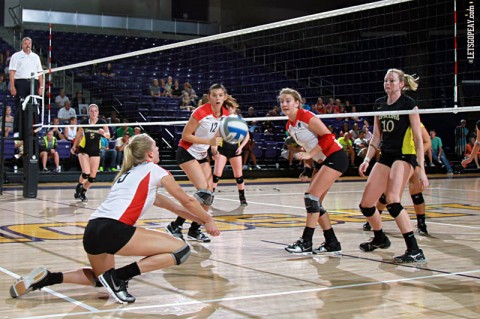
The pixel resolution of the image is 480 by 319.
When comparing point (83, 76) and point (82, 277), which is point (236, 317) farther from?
point (83, 76)

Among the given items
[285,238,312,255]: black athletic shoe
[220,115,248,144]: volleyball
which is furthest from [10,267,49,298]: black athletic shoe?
[285,238,312,255]: black athletic shoe

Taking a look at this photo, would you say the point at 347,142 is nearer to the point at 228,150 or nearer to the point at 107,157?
the point at 107,157

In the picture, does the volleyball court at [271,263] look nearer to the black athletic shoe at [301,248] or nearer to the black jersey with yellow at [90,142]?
the black athletic shoe at [301,248]

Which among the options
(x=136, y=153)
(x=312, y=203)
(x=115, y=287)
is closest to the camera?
(x=115, y=287)

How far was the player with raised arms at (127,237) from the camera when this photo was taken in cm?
457

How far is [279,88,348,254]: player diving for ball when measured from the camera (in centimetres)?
648

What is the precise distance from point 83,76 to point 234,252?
54.6 ft

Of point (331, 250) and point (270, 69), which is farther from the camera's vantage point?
point (270, 69)

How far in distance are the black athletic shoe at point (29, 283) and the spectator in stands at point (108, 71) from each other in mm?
17697

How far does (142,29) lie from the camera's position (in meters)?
28.0

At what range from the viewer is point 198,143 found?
722 cm

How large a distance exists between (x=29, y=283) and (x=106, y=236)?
58 cm

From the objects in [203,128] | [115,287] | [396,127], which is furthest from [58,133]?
[115,287]

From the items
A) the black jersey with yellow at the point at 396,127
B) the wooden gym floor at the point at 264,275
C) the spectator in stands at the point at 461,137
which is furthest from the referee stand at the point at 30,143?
the spectator in stands at the point at 461,137
